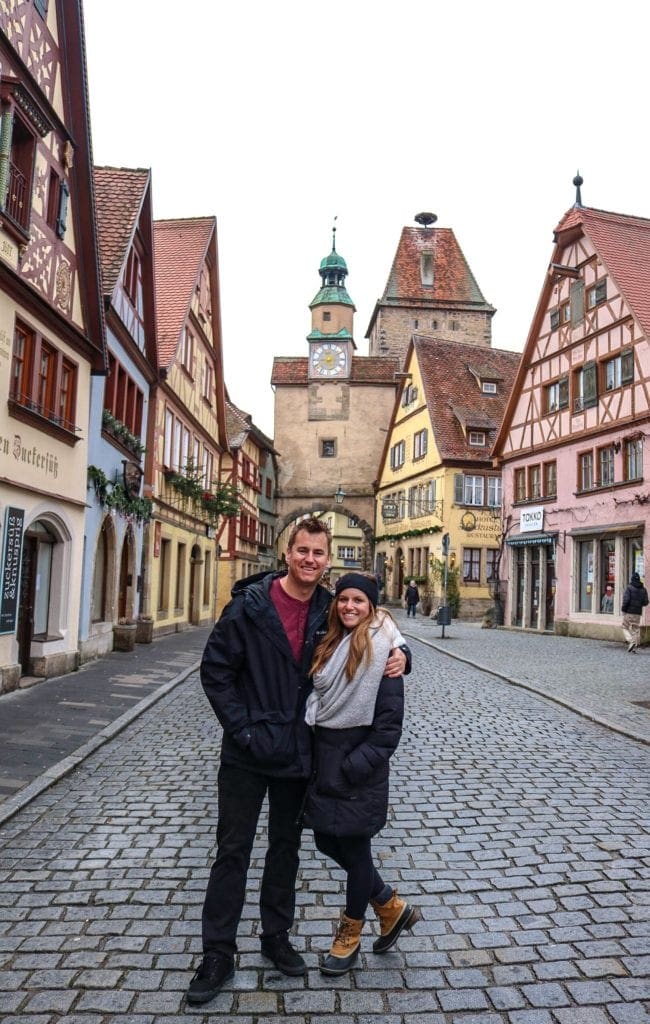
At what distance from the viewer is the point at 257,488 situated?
148ft

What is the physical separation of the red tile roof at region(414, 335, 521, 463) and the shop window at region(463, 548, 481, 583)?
3674 millimetres

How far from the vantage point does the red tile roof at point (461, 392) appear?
36812mm

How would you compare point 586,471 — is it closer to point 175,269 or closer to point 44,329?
point 175,269

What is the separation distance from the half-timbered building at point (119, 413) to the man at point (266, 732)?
11.0m

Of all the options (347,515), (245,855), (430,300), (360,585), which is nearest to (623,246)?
(360,585)

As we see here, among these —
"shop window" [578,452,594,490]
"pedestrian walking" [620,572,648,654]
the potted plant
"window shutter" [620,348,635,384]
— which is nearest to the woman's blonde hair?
the potted plant

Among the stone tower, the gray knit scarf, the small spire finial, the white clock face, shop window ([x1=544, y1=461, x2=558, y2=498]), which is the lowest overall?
the gray knit scarf

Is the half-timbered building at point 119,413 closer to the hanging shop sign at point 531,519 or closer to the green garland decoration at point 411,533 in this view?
the hanging shop sign at point 531,519

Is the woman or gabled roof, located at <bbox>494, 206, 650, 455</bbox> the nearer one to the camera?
the woman

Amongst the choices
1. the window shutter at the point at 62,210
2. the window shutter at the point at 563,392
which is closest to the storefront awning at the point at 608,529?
the window shutter at the point at 563,392

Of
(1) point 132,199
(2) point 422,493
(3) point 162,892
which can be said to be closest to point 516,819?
(3) point 162,892

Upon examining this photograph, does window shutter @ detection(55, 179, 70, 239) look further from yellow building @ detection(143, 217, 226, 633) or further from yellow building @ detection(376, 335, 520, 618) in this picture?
yellow building @ detection(376, 335, 520, 618)

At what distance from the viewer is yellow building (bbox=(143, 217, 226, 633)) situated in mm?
20422

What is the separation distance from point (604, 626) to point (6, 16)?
746 inches
